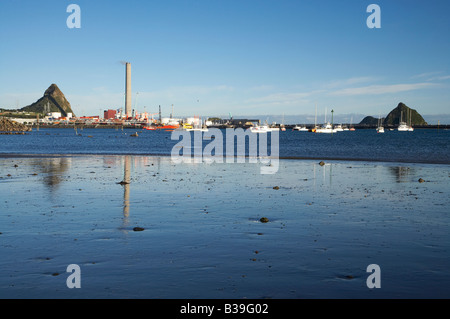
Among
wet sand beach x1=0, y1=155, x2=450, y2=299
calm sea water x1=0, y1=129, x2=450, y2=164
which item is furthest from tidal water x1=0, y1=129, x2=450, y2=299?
calm sea water x1=0, y1=129, x2=450, y2=164

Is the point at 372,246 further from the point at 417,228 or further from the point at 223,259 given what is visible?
the point at 223,259

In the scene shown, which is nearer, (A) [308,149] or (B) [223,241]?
(B) [223,241]

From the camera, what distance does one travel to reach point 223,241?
13.2 metres

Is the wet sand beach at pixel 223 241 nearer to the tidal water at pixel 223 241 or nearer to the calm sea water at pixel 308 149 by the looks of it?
the tidal water at pixel 223 241

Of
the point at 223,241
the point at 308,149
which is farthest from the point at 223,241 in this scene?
the point at 308,149

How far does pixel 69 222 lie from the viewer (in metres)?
15.5

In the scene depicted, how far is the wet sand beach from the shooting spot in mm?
9414

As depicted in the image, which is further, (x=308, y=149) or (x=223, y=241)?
(x=308, y=149)

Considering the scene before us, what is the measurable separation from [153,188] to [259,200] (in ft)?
23.1

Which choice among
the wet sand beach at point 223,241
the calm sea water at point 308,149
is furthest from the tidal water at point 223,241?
the calm sea water at point 308,149

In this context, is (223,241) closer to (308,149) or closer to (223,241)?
(223,241)

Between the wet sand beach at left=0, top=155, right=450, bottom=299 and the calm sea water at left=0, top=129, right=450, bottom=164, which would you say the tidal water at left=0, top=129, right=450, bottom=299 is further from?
the calm sea water at left=0, top=129, right=450, bottom=164

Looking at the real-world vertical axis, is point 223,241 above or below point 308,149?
below
